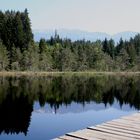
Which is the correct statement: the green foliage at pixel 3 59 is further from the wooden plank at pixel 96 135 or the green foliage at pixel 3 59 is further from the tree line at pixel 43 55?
the wooden plank at pixel 96 135

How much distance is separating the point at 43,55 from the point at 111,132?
301 ft

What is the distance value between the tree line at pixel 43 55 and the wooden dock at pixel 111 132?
78777 millimetres

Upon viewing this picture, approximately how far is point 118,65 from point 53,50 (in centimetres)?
2801

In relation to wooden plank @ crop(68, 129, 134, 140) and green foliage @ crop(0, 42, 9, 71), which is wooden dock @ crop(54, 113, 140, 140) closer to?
wooden plank @ crop(68, 129, 134, 140)

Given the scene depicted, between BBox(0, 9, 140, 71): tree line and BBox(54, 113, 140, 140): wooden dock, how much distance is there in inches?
3101

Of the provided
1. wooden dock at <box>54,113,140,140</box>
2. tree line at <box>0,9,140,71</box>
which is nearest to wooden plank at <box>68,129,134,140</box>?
wooden dock at <box>54,113,140,140</box>

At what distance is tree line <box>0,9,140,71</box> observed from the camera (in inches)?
3900

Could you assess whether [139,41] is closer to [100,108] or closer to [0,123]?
[100,108]

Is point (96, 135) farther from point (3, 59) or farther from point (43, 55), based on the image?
point (43, 55)

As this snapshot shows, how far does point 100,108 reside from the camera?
33.9m

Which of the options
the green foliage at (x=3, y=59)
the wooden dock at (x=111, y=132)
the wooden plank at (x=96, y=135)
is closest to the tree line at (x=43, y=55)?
the green foliage at (x=3, y=59)

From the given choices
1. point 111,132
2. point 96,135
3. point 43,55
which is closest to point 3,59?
point 43,55

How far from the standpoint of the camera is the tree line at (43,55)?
99062 millimetres

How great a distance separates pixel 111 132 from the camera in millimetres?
12961
